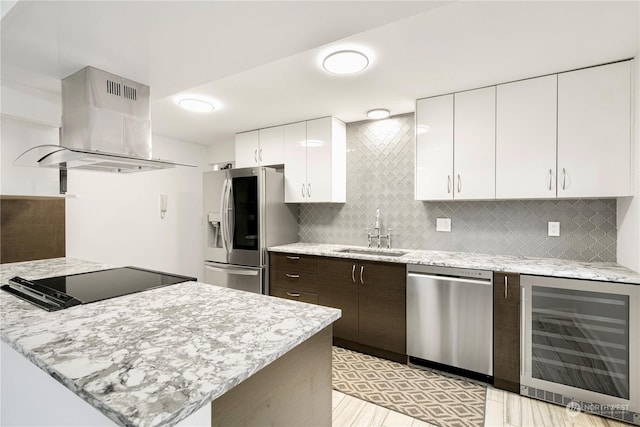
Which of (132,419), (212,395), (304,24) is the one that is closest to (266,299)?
(212,395)

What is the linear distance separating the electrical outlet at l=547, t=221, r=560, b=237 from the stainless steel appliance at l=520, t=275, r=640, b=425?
26.2 inches

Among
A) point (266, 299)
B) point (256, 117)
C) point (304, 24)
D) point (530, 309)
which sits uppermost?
point (256, 117)

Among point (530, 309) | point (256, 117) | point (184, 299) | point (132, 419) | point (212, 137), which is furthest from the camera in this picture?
point (212, 137)

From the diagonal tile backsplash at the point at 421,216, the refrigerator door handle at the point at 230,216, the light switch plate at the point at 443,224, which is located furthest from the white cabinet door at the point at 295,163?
the light switch plate at the point at 443,224

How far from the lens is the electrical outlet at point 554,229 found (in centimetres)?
244

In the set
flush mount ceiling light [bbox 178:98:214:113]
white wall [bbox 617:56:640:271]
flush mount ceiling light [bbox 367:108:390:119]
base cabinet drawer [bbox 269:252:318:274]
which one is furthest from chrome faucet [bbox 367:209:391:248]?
flush mount ceiling light [bbox 178:98:214:113]

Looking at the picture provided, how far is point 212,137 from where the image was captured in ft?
13.9

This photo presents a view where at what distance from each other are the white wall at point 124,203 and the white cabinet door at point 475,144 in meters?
3.14

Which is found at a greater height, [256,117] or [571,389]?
[256,117]

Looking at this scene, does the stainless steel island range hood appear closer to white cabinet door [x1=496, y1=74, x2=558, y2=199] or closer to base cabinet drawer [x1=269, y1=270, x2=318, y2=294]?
base cabinet drawer [x1=269, y1=270, x2=318, y2=294]

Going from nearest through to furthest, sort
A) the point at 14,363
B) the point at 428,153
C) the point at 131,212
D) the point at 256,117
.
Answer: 1. the point at 14,363
2. the point at 428,153
3. the point at 256,117
4. the point at 131,212

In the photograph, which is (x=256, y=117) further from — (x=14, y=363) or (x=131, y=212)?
(x=14, y=363)

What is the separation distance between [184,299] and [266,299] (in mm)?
369

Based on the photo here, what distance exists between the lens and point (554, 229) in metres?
2.45
